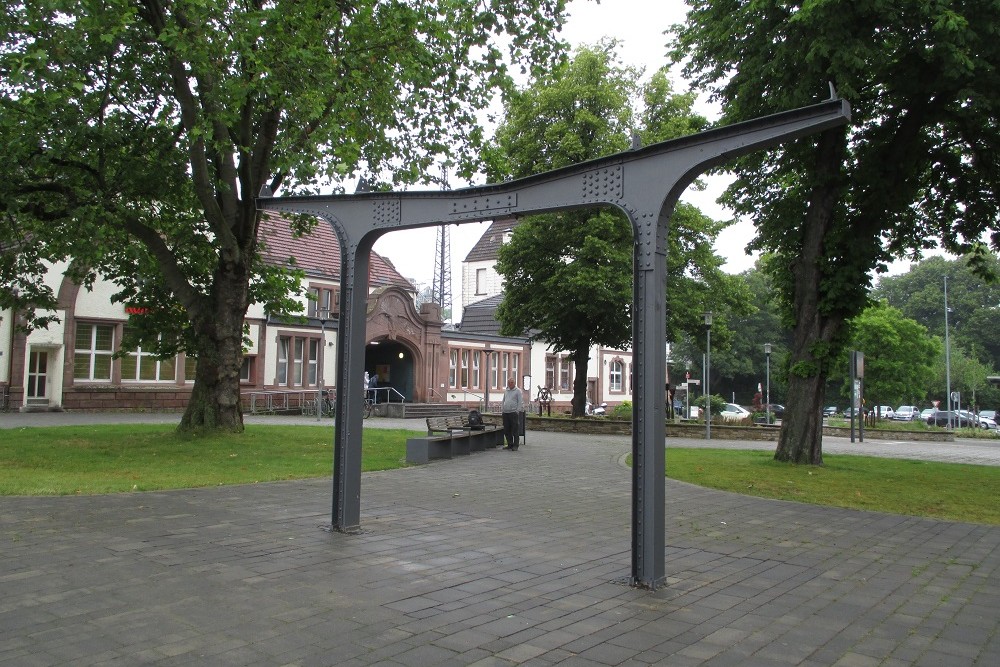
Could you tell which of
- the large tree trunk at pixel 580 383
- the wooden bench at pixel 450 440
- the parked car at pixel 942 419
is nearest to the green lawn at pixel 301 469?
the wooden bench at pixel 450 440

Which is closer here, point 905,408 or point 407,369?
point 407,369

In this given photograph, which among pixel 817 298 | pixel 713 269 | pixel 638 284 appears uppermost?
pixel 713 269

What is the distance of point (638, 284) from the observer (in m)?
6.53

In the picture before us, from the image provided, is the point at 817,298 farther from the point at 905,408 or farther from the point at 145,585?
the point at 905,408

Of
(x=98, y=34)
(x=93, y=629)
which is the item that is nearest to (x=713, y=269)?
(x=98, y=34)

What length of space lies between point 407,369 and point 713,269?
19120 millimetres

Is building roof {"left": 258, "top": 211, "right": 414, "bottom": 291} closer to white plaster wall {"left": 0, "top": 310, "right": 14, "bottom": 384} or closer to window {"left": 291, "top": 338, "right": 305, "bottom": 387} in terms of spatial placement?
window {"left": 291, "top": 338, "right": 305, "bottom": 387}

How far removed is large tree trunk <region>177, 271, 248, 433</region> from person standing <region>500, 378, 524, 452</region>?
6.31 m

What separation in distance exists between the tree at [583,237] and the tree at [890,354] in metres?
14.3

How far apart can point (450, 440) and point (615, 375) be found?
44.4 m

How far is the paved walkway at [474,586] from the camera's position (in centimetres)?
484

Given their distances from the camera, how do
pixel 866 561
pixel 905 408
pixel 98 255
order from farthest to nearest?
pixel 905 408 < pixel 98 255 < pixel 866 561

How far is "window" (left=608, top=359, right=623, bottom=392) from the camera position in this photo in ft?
197

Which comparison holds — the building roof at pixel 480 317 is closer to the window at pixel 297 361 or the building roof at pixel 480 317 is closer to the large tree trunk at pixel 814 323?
the window at pixel 297 361
